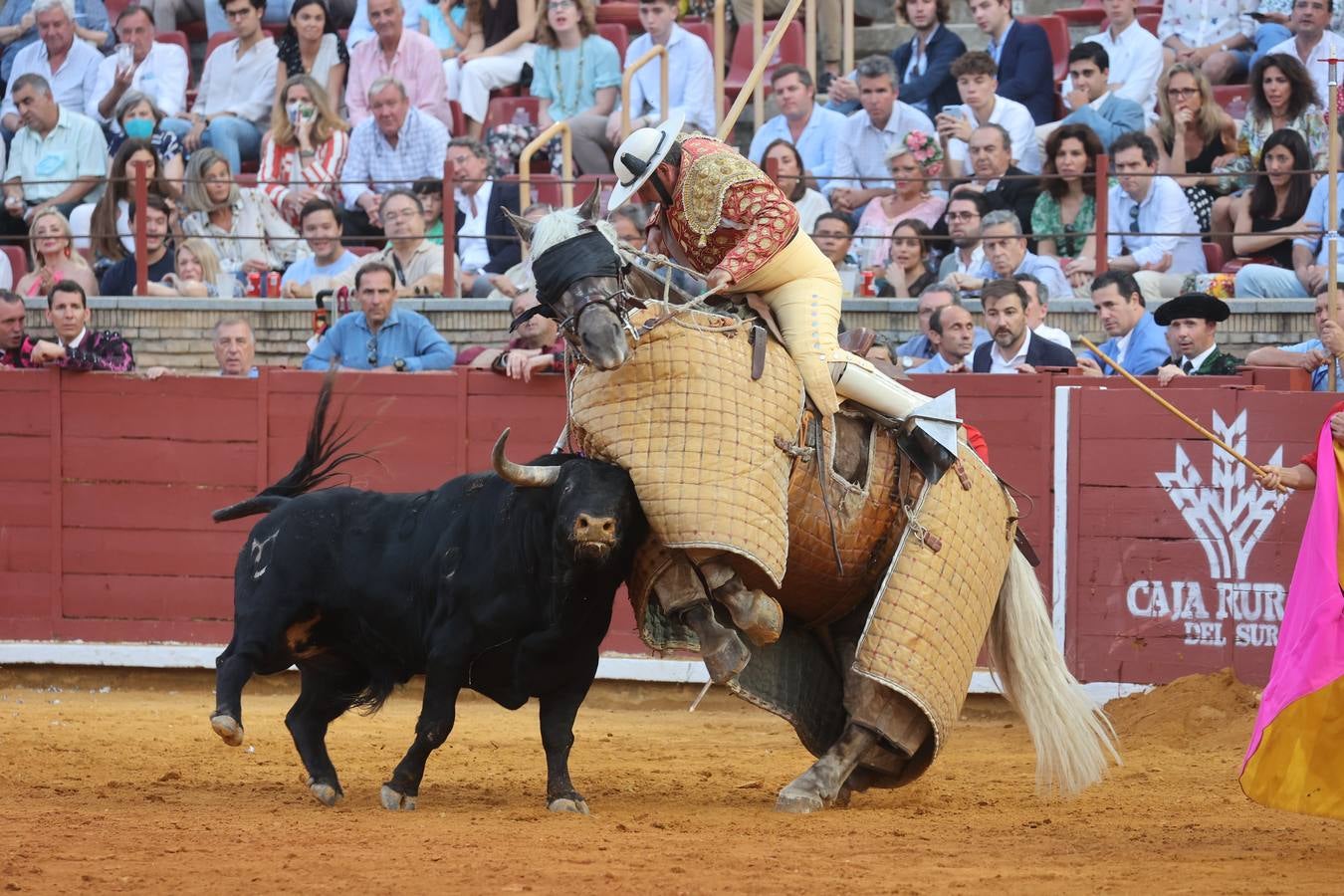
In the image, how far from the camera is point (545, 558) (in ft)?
20.1

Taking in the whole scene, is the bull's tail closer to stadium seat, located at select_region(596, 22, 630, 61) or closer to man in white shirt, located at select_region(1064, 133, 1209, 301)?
man in white shirt, located at select_region(1064, 133, 1209, 301)

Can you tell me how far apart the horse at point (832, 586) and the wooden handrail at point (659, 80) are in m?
5.69

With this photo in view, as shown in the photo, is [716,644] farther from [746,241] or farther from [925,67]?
[925,67]

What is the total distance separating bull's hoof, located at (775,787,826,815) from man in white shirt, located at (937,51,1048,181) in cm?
582

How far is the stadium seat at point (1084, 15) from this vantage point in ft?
42.7

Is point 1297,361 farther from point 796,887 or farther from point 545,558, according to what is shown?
point 796,887

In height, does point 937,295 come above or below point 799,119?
below

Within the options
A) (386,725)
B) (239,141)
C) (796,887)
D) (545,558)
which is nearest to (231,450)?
(386,725)

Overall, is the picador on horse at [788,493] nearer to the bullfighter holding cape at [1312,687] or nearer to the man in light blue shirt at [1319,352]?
the bullfighter holding cape at [1312,687]

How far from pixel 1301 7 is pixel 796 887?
775cm

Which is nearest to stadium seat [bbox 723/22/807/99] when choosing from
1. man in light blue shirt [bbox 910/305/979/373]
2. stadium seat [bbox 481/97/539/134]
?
stadium seat [bbox 481/97/539/134]

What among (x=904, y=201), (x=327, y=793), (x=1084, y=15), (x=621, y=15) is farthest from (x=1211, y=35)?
(x=327, y=793)

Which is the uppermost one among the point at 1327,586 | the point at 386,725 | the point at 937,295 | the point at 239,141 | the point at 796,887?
the point at 239,141

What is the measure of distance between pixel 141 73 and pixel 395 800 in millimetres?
9247
